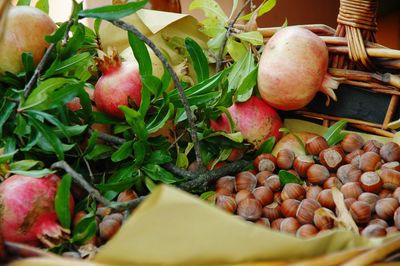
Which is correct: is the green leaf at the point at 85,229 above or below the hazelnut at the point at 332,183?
below

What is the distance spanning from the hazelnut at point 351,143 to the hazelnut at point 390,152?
5cm

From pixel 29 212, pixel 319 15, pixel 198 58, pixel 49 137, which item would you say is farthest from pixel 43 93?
pixel 319 15

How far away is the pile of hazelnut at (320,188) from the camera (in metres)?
0.75

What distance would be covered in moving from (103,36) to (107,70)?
190 mm

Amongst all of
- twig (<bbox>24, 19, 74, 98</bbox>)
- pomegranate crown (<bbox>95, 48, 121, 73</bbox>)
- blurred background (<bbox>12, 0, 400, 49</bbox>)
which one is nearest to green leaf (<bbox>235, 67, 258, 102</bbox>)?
pomegranate crown (<bbox>95, 48, 121, 73</bbox>)

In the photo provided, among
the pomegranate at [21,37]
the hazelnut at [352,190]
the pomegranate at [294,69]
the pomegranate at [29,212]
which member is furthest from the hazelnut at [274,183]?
the pomegranate at [21,37]

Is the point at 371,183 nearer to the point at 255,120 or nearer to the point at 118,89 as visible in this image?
the point at 255,120

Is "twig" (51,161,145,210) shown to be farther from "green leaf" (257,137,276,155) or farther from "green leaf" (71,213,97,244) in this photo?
"green leaf" (257,137,276,155)

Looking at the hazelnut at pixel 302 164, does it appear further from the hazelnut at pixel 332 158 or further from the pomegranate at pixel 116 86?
the pomegranate at pixel 116 86

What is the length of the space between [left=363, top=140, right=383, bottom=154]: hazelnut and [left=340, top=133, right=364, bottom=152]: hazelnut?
0.02 meters

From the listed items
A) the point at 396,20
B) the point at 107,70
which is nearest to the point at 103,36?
the point at 107,70

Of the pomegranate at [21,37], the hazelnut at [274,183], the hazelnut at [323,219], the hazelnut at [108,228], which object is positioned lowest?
the hazelnut at [108,228]

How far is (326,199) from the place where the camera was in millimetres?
786

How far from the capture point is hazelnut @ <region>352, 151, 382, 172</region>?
0.86 metres
